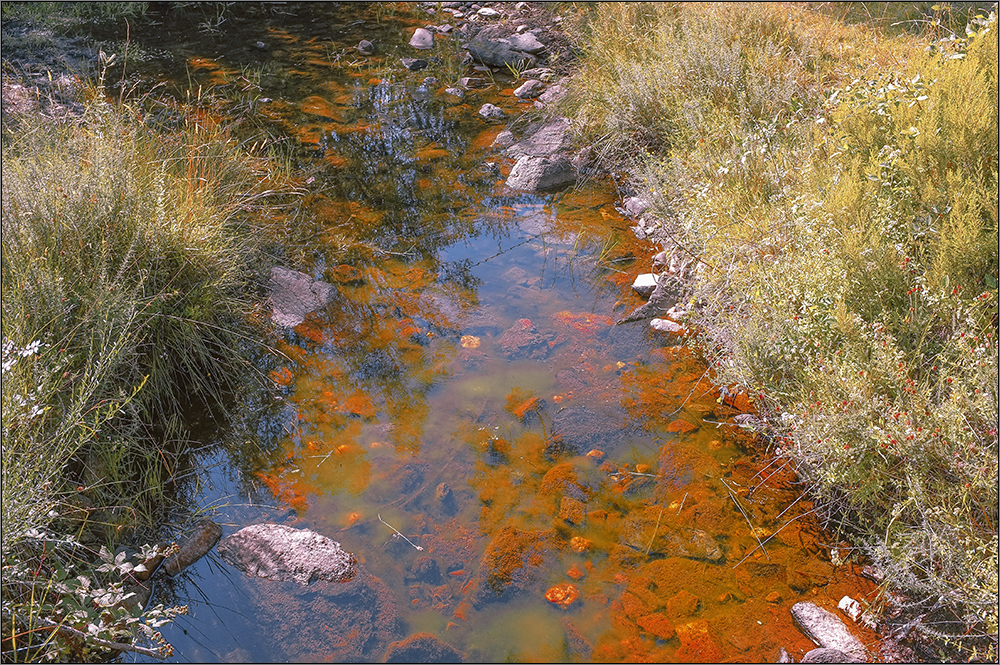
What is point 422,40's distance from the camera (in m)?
8.57

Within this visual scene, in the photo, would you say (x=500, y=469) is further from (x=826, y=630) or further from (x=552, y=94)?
(x=552, y=94)

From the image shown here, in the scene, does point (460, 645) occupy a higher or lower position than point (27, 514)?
lower

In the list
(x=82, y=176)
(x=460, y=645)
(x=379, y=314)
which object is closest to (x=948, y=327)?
(x=460, y=645)

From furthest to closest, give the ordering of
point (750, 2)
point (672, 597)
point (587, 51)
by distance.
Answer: point (587, 51), point (750, 2), point (672, 597)

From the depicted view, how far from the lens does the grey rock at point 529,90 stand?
23.3ft

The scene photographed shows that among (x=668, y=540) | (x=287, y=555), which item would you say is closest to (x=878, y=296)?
(x=668, y=540)

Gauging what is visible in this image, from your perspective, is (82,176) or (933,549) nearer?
(933,549)

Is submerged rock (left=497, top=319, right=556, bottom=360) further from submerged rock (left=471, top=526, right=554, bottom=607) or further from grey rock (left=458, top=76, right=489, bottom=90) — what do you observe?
grey rock (left=458, top=76, right=489, bottom=90)

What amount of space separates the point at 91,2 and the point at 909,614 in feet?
35.1

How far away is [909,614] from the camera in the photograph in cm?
245

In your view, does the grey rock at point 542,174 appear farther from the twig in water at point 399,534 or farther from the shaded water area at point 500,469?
the twig in water at point 399,534

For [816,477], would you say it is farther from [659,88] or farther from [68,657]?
[659,88]

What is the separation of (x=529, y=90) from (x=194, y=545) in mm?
5720

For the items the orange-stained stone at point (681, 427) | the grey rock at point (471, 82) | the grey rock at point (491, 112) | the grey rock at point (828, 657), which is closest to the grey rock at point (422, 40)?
the grey rock at point (471, 82)
